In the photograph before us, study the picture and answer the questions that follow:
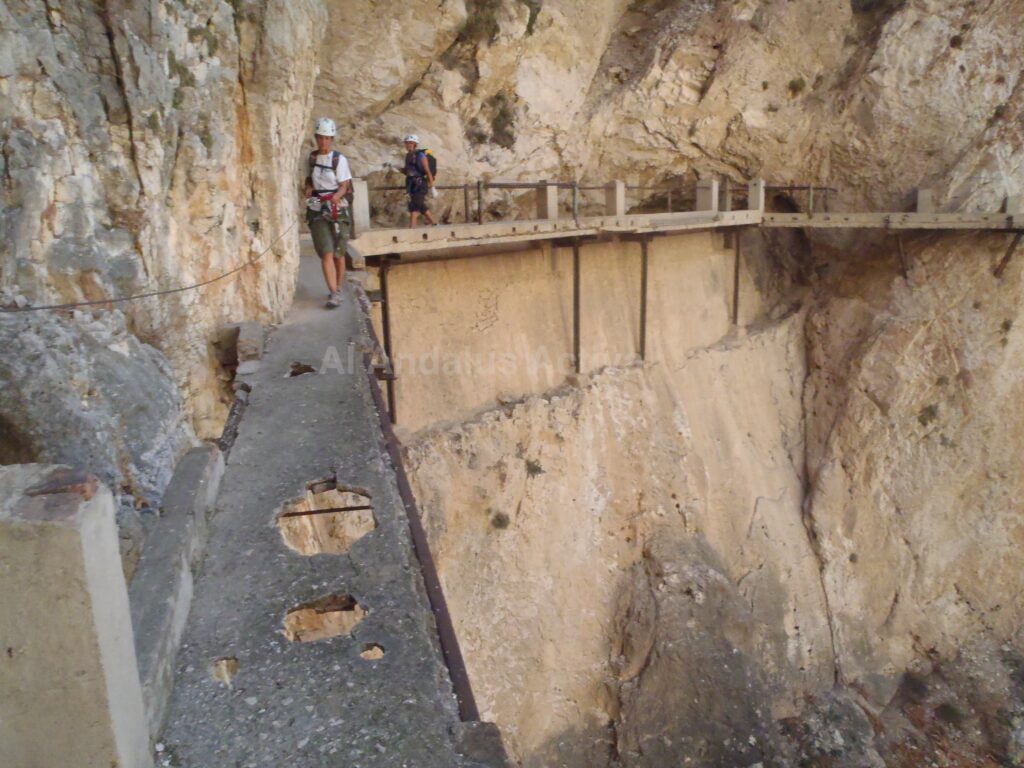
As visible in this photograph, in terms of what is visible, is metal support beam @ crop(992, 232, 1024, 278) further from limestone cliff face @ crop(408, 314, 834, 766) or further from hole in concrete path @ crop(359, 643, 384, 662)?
hole in concrete path @ crop(359, 643, 384, 662)

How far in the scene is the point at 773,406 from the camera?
1535 cm

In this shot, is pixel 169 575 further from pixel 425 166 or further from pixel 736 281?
pixel 736 281

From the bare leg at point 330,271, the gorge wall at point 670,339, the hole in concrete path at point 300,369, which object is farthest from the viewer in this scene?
the bare leg at point 330,271

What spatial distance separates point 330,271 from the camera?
825 cm

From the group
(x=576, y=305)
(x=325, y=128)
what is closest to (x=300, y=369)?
(x=325, y=128)

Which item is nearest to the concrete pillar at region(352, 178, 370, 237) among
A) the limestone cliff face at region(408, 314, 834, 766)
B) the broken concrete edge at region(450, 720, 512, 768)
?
the limestone cliff face at region(408, 314, 834, 766)

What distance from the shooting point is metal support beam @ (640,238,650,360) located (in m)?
13.0

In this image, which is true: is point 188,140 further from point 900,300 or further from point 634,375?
point 900,300

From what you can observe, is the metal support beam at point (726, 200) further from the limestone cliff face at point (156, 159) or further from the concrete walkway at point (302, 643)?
the concrete walkway at point (302, 643)

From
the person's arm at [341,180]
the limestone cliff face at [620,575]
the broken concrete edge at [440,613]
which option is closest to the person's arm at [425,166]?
the person's arm at [341,180]

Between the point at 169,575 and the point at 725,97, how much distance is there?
14.0m

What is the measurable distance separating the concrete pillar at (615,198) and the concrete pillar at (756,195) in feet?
12.3

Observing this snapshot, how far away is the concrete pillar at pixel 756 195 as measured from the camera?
1488 centimetres

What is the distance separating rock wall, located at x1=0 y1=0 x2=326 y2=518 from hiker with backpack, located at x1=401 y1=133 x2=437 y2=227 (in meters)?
2.49
